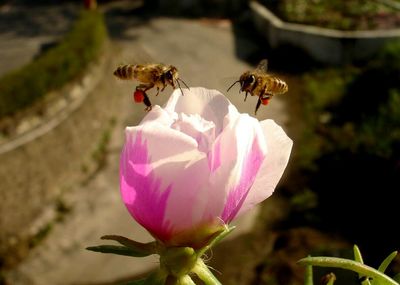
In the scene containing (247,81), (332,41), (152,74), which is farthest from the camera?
(332,41)

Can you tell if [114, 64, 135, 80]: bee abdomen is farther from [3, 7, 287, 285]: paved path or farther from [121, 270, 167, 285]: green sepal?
[3, 7, 287, 285]: paved path

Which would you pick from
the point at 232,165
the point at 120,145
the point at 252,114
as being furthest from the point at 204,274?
the point at 120,145

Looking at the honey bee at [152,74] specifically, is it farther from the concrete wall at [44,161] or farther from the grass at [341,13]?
the grass at [341,13]

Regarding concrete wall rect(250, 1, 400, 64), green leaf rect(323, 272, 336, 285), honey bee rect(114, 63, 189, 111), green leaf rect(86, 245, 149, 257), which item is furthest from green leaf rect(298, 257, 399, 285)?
concrete wall rect(250, 1, 400, 64)

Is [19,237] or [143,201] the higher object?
[143,201]

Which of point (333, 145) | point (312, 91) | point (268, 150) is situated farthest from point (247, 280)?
point (268, 150)

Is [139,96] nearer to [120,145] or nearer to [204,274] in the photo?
[204,274]

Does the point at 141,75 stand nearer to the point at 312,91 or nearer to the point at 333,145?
the point at 333,145
